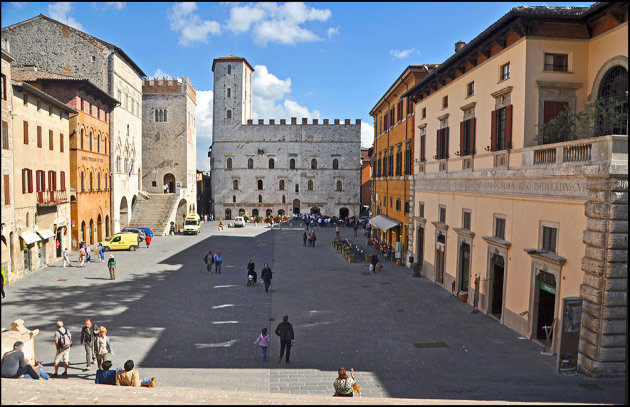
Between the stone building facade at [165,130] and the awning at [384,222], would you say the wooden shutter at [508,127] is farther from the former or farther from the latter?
the stone building facade at [165,130]

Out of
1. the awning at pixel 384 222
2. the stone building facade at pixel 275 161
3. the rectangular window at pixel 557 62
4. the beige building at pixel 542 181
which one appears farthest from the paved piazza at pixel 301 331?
the stone building facade at pixel 275 161

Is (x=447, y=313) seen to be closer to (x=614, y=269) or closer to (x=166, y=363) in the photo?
(x=614, y=269)

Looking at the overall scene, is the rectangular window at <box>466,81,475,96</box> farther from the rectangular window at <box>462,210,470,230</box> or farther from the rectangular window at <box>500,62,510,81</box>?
the rectangular window at <box>462,210,470,230</box>

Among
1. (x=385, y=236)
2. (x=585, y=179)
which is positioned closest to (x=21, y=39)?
(x=385, y=236)

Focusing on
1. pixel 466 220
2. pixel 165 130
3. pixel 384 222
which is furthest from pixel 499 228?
pixel 165 130

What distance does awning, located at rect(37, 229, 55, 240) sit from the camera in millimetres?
26578

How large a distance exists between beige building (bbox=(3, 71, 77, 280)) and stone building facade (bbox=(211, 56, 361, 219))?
37968 millimetres

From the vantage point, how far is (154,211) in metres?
50.2

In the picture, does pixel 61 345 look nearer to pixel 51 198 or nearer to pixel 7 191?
pixel 7 191

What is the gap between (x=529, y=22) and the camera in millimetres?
14688

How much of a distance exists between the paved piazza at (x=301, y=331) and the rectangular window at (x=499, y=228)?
3.08 m

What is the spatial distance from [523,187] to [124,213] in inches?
1622

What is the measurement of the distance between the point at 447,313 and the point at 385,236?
2063cm

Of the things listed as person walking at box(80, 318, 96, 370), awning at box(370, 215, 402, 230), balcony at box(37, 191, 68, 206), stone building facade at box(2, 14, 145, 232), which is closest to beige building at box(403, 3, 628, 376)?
awning at box(370, 215, 402, 230)
